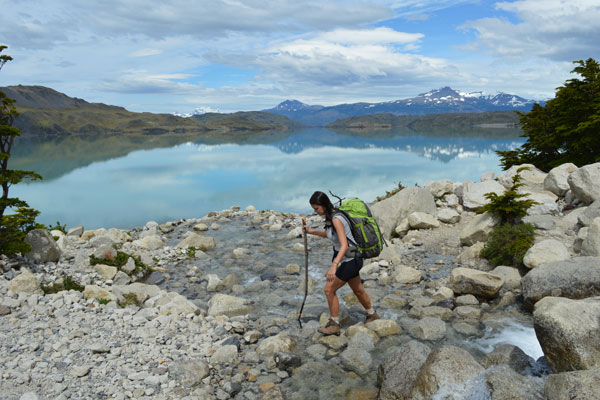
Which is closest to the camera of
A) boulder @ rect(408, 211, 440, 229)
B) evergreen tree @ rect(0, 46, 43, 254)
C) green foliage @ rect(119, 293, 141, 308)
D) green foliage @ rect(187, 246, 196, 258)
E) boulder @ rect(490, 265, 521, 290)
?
green foliage @ rect(119, 293, 141, 308)

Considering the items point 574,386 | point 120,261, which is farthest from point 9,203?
point 574,386

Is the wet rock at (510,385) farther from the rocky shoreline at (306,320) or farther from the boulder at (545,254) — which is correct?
the boulder at (545,254)

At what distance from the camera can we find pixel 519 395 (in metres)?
5.05

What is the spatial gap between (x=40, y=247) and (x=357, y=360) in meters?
11.1

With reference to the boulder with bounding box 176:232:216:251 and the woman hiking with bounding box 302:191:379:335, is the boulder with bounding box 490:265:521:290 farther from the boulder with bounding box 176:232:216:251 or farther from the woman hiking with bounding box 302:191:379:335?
the boulder with bounding box 176:232:216:251

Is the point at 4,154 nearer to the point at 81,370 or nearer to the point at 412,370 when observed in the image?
the point at 81,370

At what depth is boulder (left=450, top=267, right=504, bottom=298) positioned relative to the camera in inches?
416

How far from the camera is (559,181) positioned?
56.2 ft

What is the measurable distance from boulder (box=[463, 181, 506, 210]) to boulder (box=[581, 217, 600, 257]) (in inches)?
267

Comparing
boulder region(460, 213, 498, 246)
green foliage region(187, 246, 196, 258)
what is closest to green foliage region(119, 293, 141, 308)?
green foliage region(187, 246, 196, 258)

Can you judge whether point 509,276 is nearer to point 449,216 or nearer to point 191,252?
point 449,216

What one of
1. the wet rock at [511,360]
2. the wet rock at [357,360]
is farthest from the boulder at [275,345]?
the wet rock at [511,360]

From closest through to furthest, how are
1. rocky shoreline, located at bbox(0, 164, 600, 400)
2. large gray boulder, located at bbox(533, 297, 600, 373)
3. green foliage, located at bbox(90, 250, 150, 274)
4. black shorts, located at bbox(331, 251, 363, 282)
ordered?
large gray boulder, located at bbox(533, 297, 600, 373) → rocky shoreline, located at bbox(0, 164, 600, 400) → black shorts, located at bbox(331, 251, 363, 282) → green foliage, located at bbox(90, 250, 150, 274)

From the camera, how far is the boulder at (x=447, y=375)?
5.57 meters
